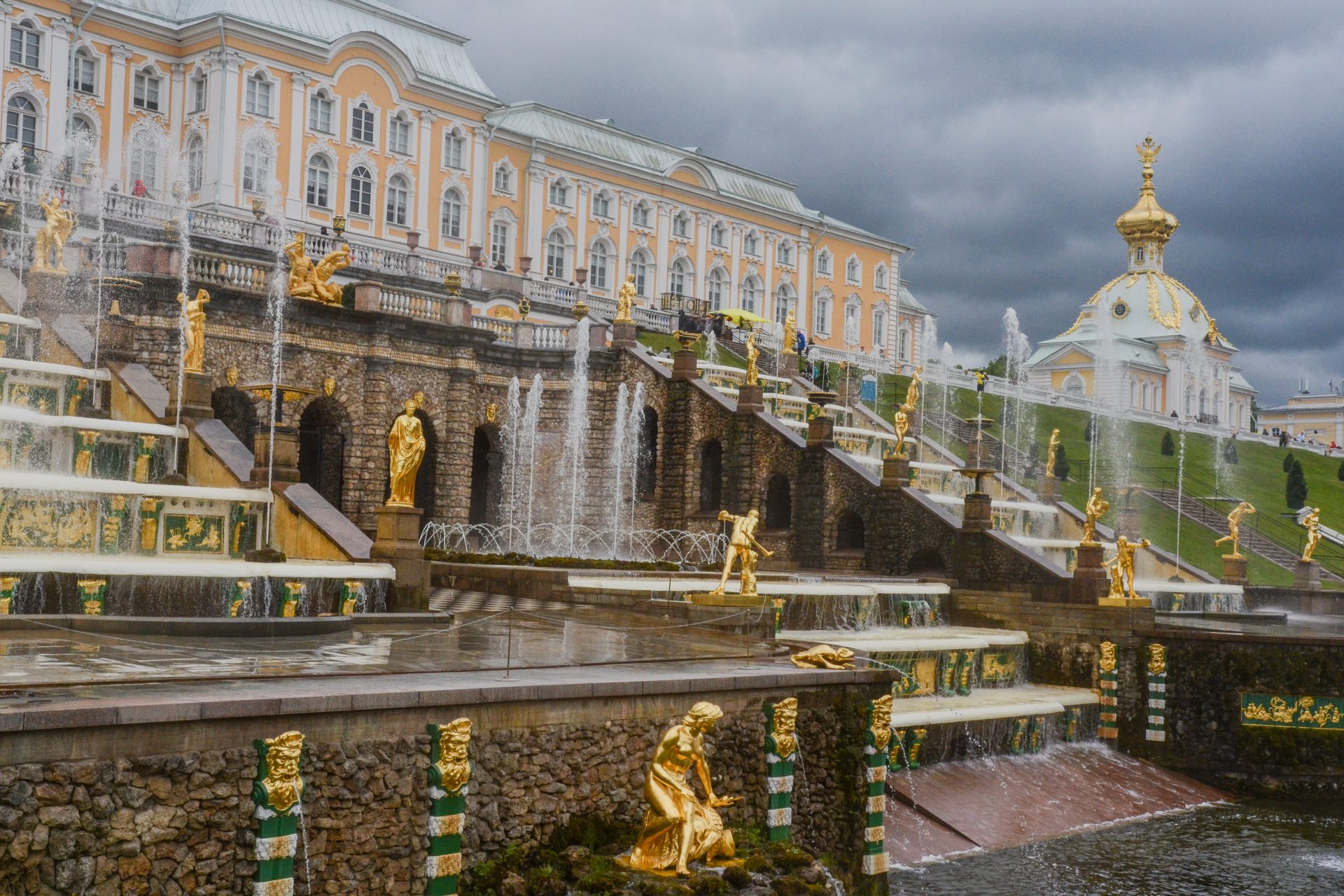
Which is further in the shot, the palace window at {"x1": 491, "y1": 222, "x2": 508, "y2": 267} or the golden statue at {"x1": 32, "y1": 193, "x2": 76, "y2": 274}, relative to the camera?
the palace window at {"x1": 491, "y1": 222, "x2": 508, "y2": 267}

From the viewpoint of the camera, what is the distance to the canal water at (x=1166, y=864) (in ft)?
54.2

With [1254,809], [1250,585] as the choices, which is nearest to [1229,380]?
[1250,585]

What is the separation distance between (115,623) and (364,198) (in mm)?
38389

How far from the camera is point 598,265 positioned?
62594 mm

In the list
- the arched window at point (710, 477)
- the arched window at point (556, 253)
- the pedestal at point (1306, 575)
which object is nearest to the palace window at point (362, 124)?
the arched window at point (556, 253)

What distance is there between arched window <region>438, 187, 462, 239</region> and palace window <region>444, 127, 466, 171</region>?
0.96 metres

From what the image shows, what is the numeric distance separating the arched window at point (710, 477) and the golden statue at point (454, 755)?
24.0 m

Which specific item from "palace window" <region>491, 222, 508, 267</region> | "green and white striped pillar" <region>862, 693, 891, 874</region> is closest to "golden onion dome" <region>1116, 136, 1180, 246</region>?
"palace window" <region>491, 222, 508, 267</region>

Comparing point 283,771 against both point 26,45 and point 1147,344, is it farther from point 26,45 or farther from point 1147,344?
point 1147,344

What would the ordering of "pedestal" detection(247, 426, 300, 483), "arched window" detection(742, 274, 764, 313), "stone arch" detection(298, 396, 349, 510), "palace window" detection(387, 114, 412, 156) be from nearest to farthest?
"pedestal" detection(247, 426, 300, 483) < "stone arch" detection(298, 396, 349, 510) < "palace window" detection(387, 114, 412, 156) < "arched window" detection(742, 274, 764, 313)

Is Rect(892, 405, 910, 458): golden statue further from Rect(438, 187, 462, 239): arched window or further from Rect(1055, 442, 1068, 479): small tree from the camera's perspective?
Rect(438, 187, 462, 239): arched window

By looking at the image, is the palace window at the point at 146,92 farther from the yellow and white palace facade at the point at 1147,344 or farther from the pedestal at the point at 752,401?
the yellow and white palace facade at the point at 1147,344

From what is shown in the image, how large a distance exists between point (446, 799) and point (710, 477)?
24.3m

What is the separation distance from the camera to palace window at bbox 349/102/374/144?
167 feet
